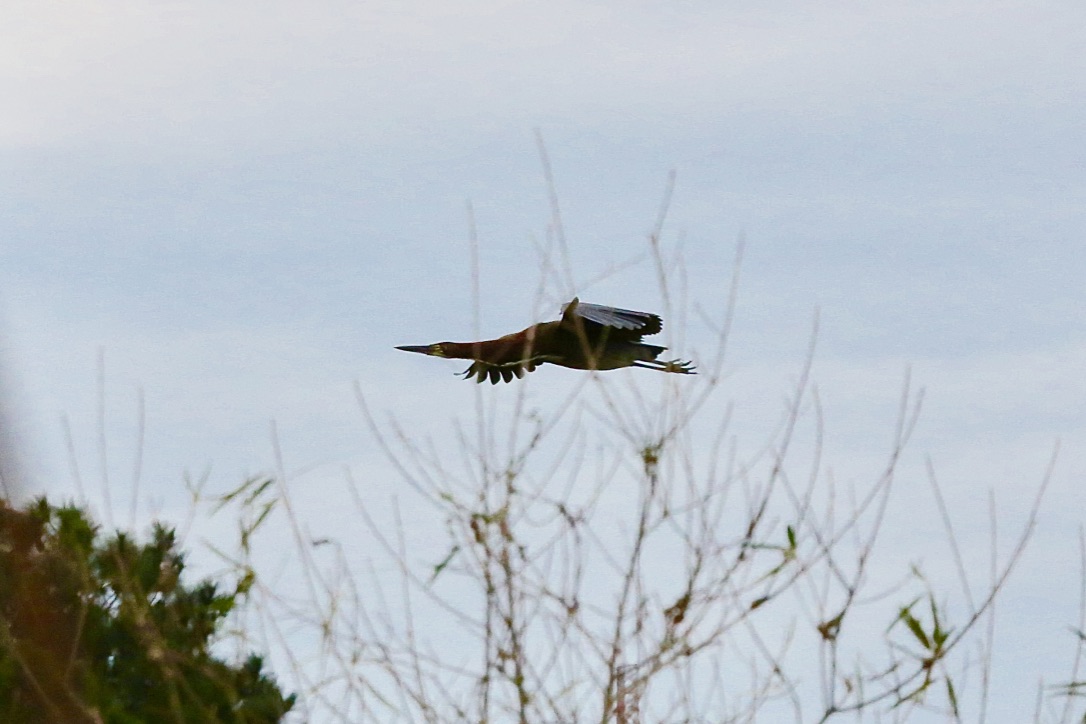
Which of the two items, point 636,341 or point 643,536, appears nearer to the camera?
point 643,536

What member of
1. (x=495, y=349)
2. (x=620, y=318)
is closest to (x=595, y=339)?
(x=620, y=318)

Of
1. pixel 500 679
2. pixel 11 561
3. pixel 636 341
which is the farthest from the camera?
pixel 636 341

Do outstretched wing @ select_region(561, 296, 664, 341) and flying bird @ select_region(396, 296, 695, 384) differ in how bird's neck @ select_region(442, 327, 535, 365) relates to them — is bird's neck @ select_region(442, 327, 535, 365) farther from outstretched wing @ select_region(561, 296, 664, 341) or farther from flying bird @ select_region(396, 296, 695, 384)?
outstretched wing @ select_region(561, 296, 664, 341)

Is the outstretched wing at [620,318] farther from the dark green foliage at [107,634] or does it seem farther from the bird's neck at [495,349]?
the dark green foliage at [107,634]

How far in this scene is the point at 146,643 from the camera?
3949 millimetres

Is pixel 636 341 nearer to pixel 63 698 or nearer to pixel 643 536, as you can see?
pixel 643 536

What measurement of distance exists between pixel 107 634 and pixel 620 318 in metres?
2.18

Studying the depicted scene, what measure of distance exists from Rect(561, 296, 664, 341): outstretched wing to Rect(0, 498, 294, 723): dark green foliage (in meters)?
1.71

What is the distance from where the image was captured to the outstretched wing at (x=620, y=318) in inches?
205

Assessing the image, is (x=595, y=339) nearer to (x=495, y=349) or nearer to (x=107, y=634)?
(x=495, y=349)

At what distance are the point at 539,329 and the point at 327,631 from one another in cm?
199

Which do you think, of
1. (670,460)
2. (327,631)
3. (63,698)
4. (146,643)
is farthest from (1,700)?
(670,460)

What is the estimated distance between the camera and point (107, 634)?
403cm

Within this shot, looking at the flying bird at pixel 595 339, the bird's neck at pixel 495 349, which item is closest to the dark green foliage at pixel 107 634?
the flying bird at pixel 595 339
